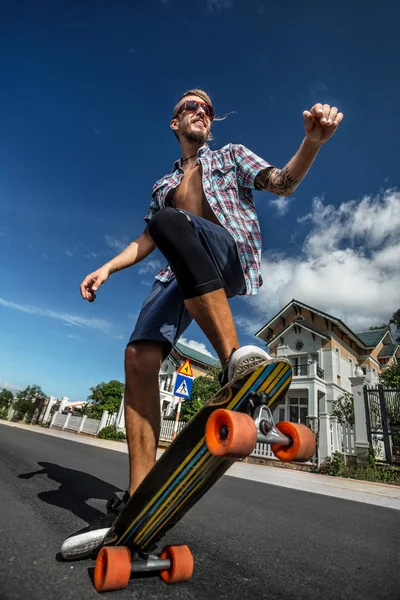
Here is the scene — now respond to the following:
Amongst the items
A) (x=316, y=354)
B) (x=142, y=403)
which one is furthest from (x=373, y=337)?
(x=142, y=403)

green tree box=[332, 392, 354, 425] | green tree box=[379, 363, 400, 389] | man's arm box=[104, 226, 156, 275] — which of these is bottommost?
man's arm box=[104, 226, 156, 275]

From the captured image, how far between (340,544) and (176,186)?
6.75 feet

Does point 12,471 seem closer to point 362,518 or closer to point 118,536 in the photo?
point 118,536

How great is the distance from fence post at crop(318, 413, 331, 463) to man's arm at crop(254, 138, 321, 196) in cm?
1032

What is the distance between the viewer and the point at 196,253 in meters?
1.11

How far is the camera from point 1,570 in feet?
2.88

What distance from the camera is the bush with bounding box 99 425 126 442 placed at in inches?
554

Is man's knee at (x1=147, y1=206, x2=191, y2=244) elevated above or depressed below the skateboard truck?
above

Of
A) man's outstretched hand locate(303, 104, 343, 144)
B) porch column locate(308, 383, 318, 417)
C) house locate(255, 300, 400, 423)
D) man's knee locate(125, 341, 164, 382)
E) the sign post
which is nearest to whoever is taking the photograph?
man's outstretched hand locate(303, 104, 343, 144)

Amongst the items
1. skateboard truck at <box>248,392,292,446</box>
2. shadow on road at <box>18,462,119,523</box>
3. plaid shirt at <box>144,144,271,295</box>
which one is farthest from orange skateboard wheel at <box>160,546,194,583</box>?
plaid shirt at <box>144,144,271,295</box>

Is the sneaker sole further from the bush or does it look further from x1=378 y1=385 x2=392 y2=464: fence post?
the bush

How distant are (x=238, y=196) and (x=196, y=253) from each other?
0.58 m

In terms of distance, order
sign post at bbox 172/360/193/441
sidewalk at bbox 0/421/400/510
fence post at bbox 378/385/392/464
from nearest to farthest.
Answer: sidewalk at bbox 0/421/400/510, fence post at bbox 378/385/392/464, sign post at bbox 172/360/193/441

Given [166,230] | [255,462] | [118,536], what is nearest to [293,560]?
[118,536]
